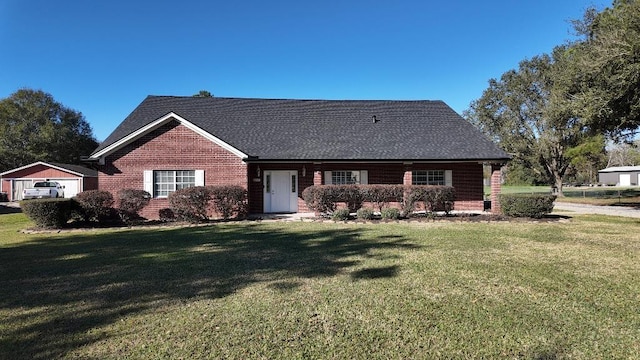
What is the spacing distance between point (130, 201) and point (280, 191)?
21.1 feet

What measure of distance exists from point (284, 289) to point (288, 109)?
16.3 m

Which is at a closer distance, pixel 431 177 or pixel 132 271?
pixel 132 271

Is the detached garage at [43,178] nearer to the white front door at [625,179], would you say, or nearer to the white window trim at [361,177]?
the white window trim at [361,177]

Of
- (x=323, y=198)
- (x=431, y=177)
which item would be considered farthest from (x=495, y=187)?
(x=323, y=198)

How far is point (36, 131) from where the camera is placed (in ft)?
159

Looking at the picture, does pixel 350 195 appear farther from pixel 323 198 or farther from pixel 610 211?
pixel 610 211

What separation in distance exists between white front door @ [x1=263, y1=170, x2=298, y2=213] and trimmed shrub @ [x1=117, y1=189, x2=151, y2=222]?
17.2 feet

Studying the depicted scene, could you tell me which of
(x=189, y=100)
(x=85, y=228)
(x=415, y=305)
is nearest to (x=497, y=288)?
(x=415, y=305)

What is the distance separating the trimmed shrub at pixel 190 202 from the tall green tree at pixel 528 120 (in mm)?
30539

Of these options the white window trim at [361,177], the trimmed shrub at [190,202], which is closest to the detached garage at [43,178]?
Answer: the trimmed shrub at [190,202]

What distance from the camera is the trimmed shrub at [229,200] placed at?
14.1 m

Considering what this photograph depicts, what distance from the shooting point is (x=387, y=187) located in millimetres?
14906

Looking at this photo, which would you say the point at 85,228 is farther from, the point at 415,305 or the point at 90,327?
the point at 415,305

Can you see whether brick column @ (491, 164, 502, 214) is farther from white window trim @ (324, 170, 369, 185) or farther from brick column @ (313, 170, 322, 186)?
brick column @ (313, 170, 322, 186)
